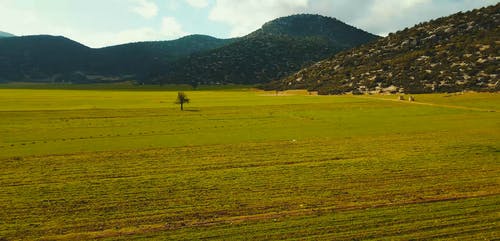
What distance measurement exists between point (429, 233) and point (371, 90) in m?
115

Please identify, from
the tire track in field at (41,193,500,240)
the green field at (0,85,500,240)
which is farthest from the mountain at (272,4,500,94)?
the tire track in field at (41,193,500,240)

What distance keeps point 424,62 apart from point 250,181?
125 m

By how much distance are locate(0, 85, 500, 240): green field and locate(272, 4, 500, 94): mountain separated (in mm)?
64424

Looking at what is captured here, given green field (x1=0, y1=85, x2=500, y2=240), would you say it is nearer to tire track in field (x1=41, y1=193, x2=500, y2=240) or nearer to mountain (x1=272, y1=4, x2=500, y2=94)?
tire track in field (x1=41, y1=193, x2=500, y2=240)

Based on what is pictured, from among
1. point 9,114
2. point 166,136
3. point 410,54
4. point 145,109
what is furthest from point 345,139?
point 410,54

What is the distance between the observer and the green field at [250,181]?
74.8ft

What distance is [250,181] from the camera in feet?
105

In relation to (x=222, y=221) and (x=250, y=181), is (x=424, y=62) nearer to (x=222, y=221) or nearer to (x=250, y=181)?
(x=250, y=181)

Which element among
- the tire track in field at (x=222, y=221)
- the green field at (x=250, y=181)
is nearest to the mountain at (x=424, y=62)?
the green field at (x=250, y=181)

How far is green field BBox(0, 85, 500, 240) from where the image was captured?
22812 millimetres

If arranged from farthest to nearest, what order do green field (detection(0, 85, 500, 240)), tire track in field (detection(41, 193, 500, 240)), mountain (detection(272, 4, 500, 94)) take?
mountain (detection(272, 4, 500, 94)) → green field (detection(0, 85, 500, 240)) → tire track in field (detection(41, 193, 500, 240))

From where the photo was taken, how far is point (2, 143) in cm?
4753

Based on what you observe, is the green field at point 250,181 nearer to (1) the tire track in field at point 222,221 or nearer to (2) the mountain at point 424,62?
(1) the tire track in field at point 222,221

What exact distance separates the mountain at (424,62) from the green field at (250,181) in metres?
64.4
